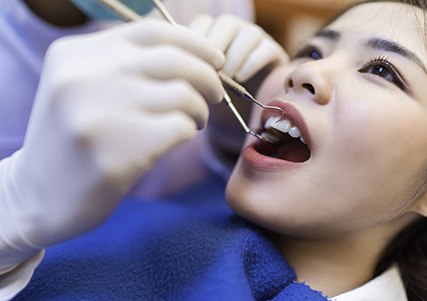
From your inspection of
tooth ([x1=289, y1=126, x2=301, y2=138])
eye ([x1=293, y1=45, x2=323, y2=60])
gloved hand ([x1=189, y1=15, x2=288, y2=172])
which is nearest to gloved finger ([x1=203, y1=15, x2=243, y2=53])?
gloved hand ([x1=189, y1=15, x2=288, y2=172])

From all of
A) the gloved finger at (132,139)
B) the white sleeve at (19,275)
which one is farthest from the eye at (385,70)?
the white sleeve at (19,275)

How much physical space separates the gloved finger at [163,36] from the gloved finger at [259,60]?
0.32 m

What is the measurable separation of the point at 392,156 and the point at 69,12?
63 centimetres

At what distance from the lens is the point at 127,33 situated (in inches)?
20.8

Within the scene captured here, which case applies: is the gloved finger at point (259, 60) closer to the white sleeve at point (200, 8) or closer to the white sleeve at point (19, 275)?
the white sleeve at point (200, 8)

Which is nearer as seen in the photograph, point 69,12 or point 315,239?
point 315,239

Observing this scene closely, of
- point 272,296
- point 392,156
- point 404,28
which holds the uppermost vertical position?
point 404,28

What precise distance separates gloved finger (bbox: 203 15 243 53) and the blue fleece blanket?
303 millimetres

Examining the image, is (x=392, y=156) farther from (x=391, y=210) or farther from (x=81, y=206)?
(x=81, y=206)

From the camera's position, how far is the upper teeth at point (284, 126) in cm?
70

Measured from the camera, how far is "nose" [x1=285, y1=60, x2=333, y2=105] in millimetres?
685

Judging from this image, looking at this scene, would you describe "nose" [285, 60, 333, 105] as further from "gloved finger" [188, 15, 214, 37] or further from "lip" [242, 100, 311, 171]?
"gloved finger" [188, 15, 214, 37]

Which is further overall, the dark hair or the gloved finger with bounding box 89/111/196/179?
the dark hair

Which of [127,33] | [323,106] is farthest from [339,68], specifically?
[127,33]
